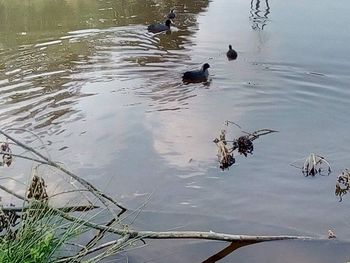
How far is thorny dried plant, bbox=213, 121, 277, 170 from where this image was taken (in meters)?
8.29

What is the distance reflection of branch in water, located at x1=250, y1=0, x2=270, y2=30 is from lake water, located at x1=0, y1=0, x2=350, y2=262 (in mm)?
52

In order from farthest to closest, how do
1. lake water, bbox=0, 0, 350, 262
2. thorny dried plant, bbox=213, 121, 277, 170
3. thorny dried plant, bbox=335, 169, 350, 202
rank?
thorny dried plant, bbox=213, 121, 277, 170
thorny dried plant, bbox=335, 169, 350, 202
lake water, bbox=0, 0, 350, 262

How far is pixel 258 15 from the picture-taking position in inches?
630

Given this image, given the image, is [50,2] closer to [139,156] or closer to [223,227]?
[139,156]

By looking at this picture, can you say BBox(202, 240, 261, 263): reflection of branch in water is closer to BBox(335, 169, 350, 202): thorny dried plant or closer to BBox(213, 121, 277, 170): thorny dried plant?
BBox(335, 169, 350, 202): thorny dried plant

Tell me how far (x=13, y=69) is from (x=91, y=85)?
6.97ft

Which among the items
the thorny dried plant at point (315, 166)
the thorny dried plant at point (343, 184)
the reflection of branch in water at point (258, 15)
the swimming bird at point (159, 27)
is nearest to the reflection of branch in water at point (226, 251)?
the thorny dried plant at point (343, 184)

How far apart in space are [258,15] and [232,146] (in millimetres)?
8040

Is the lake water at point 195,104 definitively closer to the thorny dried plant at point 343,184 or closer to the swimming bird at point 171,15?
the thorny dried plant at point 343,184

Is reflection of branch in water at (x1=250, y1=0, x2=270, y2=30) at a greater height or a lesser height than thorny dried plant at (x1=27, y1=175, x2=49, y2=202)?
greater

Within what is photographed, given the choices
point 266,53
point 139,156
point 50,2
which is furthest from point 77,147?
point 50,2

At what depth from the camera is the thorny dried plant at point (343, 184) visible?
7.63 meters

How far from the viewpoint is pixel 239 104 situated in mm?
10438

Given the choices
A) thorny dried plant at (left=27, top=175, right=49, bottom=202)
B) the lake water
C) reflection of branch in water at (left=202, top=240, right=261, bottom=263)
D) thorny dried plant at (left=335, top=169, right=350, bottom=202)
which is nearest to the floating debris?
the lake water
